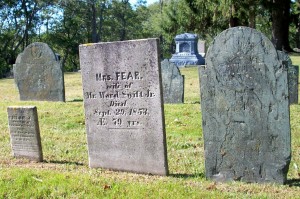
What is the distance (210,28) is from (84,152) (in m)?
24.4

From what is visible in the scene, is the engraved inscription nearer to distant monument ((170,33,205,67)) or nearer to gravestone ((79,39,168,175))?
gravestone ((79,39,168,175))

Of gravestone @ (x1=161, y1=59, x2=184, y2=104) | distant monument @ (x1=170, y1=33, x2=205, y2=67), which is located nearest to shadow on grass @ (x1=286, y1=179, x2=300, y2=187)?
gravestone @ (x1=161, y1=59, x2=184, y2=104)

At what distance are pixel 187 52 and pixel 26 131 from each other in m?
24.0

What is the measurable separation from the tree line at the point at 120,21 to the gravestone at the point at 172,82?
604 centimetres

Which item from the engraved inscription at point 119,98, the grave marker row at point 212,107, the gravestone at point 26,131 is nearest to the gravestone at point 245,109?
the grave marker row at point 212,107

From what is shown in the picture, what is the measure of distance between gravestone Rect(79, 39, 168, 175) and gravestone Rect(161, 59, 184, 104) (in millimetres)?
6039

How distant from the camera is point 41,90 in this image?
1284 centimetres

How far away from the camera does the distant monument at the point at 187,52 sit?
28.5 metres

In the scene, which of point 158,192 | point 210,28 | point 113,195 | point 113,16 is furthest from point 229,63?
point 113,16

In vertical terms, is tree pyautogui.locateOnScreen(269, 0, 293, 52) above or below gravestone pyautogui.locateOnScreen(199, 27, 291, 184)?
above

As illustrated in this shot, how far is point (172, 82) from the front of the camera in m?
11.5

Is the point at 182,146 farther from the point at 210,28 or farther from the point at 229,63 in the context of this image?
the point at 210,28

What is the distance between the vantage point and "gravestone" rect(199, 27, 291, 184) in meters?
4.64

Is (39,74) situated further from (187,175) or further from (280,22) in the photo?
(280,22)
